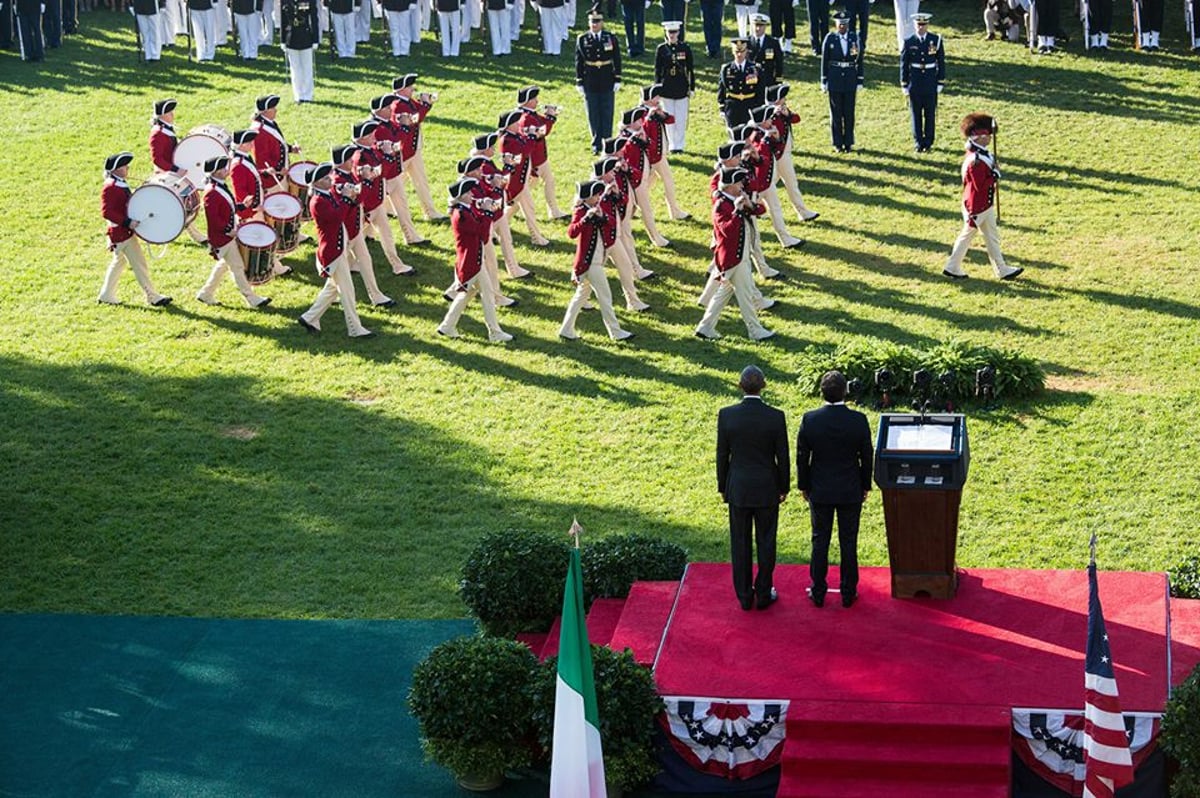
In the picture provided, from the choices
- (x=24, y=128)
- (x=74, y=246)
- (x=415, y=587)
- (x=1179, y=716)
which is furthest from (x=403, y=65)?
(x=1179, y=716)

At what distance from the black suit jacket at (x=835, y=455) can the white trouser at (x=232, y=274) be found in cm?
1013

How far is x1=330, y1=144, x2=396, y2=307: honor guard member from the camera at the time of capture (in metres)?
21.3

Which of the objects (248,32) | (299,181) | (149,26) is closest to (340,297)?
(299,181)

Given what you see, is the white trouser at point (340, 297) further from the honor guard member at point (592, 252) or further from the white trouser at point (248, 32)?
the white trouser at point (248, 32)

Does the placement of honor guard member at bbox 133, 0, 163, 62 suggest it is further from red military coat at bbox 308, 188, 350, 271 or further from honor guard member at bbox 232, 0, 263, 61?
red military coat at bbox 308, 188, 350, 271

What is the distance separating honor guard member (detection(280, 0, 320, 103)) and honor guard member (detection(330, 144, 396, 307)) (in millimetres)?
7398

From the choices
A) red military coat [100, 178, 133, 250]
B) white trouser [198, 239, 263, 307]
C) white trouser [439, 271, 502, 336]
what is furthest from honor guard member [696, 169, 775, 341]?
red military coat [100, 178, 133, 250]

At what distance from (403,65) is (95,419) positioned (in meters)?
13.2

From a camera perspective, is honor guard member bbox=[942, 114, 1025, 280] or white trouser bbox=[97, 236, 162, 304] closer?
honor guard member bbox=[942, 114, 1025, 280]

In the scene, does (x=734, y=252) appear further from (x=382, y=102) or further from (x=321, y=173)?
(x=382, y=102)

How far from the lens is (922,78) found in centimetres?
2606

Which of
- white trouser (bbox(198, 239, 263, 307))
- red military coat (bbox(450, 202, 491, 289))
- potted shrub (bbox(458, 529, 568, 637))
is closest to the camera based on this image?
potted shrub (bbox(458, 529, 568, 637))

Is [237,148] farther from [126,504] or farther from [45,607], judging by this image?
[45,607]

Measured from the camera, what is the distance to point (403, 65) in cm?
3148
